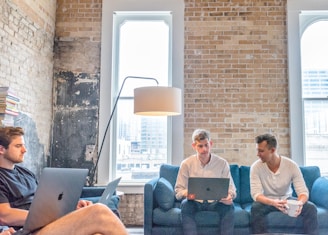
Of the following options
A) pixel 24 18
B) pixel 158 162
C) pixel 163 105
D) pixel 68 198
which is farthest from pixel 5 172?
pixel 158 162

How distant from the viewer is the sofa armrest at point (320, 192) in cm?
338

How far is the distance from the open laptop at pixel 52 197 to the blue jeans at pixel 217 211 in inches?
53.9

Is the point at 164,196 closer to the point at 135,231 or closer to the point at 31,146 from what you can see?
the point at 135,231

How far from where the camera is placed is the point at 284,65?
14.8ft

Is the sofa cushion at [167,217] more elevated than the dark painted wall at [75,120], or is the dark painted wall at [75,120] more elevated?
the dark painted wall at [75,120]

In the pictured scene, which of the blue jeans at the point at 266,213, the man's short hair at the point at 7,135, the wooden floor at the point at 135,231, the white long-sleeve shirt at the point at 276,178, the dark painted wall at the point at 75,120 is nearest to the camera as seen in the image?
the man's short hair at the point at 7,135

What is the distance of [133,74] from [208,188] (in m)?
2.32

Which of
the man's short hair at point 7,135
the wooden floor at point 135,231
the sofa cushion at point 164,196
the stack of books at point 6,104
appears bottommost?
the wooden floor at point 135,231

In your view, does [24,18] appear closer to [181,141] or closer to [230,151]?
[181,141]

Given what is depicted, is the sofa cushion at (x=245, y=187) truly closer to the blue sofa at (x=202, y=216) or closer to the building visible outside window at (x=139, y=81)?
the blue sofa at (x=202, y=216)

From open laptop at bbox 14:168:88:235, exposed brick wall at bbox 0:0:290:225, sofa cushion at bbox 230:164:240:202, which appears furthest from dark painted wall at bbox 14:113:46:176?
sofa cushion at bbox 230:164:240:202

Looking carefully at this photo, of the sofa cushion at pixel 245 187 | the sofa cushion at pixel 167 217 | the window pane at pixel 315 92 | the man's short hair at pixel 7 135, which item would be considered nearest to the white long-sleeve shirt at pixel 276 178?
the sofa cushion at pixel 245 187

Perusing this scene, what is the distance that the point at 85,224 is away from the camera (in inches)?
74.8

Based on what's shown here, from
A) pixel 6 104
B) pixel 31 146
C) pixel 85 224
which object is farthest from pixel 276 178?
pixel 31 146
